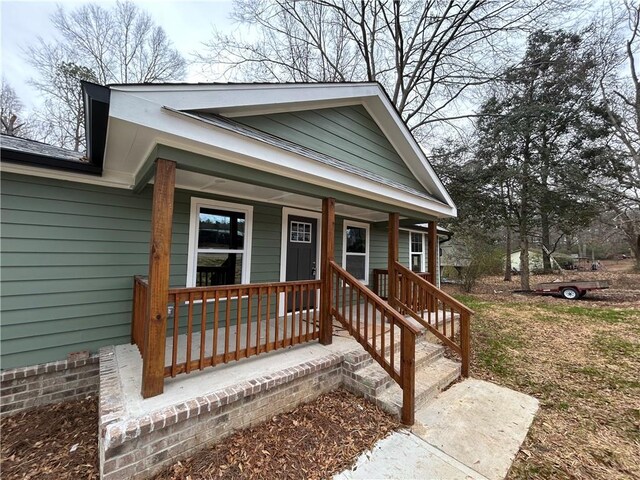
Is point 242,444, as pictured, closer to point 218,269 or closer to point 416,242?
point 218,269

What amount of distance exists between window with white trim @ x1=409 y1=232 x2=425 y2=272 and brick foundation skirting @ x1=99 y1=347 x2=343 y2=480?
21.9ft

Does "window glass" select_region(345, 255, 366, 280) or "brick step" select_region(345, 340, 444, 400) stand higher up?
"window glass" select_region(345, 255, 366, 280)

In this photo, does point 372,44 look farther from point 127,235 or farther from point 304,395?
point 304,395

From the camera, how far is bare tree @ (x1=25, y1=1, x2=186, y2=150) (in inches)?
449

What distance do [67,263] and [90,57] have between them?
13.7m

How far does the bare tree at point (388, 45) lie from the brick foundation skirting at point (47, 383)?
40.9 feet

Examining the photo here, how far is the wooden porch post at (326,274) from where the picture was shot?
4.03m

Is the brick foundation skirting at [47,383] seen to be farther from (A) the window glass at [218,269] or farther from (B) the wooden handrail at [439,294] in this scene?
(B) the wooden handrail at [439,294]

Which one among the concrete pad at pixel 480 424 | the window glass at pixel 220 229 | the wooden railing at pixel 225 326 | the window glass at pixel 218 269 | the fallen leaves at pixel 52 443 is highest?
the window glass at pixel 220 229

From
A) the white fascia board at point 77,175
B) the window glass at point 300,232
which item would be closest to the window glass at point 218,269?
the window glass at point 300,232

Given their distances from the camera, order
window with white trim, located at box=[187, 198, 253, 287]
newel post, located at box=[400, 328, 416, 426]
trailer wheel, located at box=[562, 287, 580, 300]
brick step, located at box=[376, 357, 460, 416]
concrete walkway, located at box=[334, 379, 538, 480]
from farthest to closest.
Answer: trailer wheel, located at box=[562, 287, 580, 300] < window with white trim, located at box=[187, 198, 253, 287] < brick step, located at box=[376, 357, 460, 416] < newel post, located at box=[400, 328, 416, 426] < concrete walkway, located at box=[334, 379, 538, 480]

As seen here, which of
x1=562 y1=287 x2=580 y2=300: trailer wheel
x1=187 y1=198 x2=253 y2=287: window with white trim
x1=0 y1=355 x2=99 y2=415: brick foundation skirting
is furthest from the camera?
x1=562 y1=287 x2=580 y2=300: trailer wheel

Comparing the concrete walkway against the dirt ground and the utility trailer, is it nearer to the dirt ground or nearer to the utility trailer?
the dirt ground

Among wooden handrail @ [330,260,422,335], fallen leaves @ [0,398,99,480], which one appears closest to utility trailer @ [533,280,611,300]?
wooden handrail @ [330,260,422,335]
